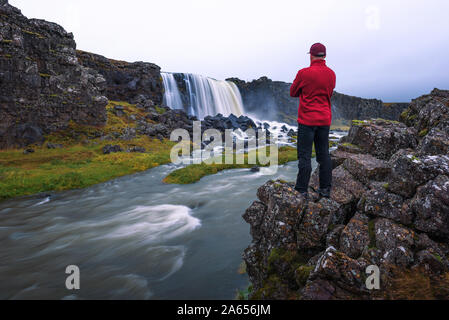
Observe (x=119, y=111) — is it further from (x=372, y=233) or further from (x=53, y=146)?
(x=372, y=233)

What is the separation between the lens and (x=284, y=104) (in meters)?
93.2

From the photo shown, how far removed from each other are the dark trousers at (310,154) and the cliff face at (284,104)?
77.5 m

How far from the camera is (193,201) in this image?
13102 mm

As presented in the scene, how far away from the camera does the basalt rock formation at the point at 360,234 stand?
11.6ft

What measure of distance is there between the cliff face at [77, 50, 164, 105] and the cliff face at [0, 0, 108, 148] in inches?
897

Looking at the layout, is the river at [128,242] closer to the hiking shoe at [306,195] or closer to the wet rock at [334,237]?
the wet rock at [334,237]

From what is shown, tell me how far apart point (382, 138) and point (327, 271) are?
6203 millimetres

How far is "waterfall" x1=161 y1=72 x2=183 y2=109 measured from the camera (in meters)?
59.8

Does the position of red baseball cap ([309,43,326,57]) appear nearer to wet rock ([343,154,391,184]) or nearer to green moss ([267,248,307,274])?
wet rock ([343,154,391,184])

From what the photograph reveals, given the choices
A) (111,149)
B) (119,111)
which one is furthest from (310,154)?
(119,111)

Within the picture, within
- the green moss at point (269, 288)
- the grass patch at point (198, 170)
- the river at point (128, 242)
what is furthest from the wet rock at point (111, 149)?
the green moss at point (269, 288)

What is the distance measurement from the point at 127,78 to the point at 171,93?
11649mm
